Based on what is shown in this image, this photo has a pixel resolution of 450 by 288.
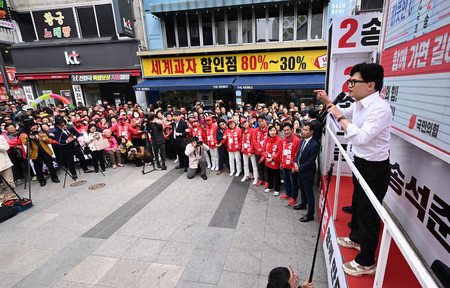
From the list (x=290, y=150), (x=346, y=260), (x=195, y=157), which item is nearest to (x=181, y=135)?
(x=195, y=157)

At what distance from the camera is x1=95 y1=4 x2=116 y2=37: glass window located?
15906 millimetres

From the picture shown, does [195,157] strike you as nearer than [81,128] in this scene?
Yes

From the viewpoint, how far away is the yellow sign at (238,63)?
1412 centimetres

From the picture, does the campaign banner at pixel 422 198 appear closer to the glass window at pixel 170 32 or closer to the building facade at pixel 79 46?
the glass window at pixel 170 32

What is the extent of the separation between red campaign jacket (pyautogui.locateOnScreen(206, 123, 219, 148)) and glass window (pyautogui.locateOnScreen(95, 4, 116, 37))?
42.5 feet

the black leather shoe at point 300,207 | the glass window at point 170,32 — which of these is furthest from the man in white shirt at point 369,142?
the glass window at point 170,32

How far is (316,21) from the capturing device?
13859 millimetres

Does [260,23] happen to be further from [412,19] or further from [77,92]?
[77,92]

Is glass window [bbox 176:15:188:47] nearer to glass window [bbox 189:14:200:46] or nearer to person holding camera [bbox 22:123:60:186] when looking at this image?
glass window [bbox 189:14:200:46]

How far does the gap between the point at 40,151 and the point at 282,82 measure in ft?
41.0

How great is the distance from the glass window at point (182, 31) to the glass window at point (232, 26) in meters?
3.06

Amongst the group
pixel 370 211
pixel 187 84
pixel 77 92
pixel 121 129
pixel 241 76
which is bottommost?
pixel 121 129

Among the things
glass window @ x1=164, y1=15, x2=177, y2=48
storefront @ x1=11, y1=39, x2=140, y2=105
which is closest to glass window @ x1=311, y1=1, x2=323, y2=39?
glass window @ x1=164, y1=15, x2=177, y2=48

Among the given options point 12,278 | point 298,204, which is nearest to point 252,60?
point 298,204
